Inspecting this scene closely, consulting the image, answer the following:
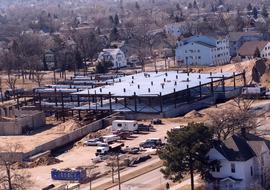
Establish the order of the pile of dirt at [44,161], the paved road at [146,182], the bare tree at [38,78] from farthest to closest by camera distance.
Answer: the bare tree at [38,78], the pile of dirt at [44,161], the paved road at [146,182]

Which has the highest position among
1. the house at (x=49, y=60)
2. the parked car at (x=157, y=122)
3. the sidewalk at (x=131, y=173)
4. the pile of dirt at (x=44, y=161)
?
the house at (x=49, y=60)

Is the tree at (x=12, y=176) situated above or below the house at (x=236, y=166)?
below

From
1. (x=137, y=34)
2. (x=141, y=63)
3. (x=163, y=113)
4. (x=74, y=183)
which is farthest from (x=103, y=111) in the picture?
(x=137, y=34)

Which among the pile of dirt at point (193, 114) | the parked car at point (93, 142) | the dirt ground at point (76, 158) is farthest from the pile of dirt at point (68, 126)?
the pile of dirt at point (193, 114)

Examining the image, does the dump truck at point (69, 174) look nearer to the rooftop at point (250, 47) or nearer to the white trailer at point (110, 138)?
the white trailer at point (110, 138)

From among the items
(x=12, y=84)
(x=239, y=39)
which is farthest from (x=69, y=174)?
(x=239, y=39)

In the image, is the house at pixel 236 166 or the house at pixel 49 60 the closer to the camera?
the house at pixel 236 166

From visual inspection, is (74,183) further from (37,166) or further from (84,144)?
(84,144)

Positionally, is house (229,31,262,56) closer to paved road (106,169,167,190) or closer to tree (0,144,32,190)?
tree (0,144,32,190)
